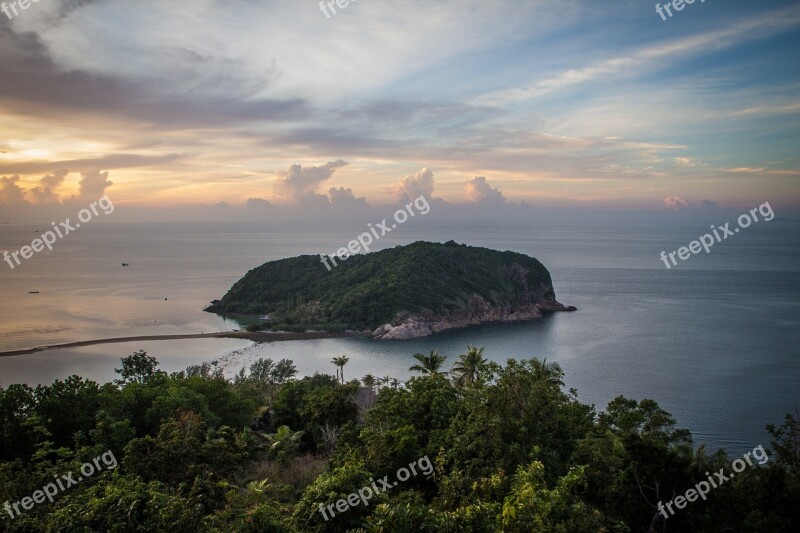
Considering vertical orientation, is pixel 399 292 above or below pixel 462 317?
above

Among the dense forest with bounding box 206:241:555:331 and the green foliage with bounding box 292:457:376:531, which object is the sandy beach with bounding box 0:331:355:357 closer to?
the dense forest with bounding box 206:241:555:331

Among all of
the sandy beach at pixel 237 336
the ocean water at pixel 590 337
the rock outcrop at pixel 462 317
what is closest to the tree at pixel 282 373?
the ocean water at pixel 590 337

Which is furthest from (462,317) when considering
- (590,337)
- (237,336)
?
(237,336)

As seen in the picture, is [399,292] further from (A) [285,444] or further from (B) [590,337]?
(A) [285,444]

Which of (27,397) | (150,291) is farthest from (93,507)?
(150,291)

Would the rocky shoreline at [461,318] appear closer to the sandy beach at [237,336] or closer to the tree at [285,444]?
the sandy beach at [237,336]

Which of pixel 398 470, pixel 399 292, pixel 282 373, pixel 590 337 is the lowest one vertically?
pixel 590 337
